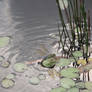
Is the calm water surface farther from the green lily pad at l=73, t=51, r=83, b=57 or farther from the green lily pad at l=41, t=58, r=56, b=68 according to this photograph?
the green lily pad at l=73, t=51, r=83, b=57

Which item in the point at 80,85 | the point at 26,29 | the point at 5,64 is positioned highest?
the point at 26,29

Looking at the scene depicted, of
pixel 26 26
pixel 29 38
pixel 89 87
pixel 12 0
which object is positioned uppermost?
pixel 12 0

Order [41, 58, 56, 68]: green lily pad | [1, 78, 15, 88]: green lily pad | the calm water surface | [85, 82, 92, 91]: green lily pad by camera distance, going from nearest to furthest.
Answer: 1. [85, 82, 92, 91]: green lily pad
2. [1, 78, 15, 88]: green lily pad
3. [41, 58, 56, 68]: green lily pad
4. the calm water surface

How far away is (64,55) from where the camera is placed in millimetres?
1271

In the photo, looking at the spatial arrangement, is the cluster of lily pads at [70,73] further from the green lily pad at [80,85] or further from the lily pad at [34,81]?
the lily pad at [34,81]

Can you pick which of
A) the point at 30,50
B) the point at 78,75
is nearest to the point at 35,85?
the point at 78,75

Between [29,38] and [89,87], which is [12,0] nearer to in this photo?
[29,38]

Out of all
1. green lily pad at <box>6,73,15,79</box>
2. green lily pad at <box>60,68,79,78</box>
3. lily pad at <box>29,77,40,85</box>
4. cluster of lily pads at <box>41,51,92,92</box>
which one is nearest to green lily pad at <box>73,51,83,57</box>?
cluster of lily pads at <box>41,51,92,92</box>

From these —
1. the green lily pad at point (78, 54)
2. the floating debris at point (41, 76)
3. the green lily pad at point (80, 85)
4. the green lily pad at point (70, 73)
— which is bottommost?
the green lily pad at point (80, 85)

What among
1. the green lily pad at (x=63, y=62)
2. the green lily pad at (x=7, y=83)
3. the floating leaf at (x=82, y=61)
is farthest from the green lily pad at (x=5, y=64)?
the floating leaf at (x=82, y=61)

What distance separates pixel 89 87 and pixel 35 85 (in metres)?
0.30

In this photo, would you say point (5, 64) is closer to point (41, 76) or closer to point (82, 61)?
point (41, 76)

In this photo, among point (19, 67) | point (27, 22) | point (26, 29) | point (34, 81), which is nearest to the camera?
point (34, 81)

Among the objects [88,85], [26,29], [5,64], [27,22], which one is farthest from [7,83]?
[27,22]
